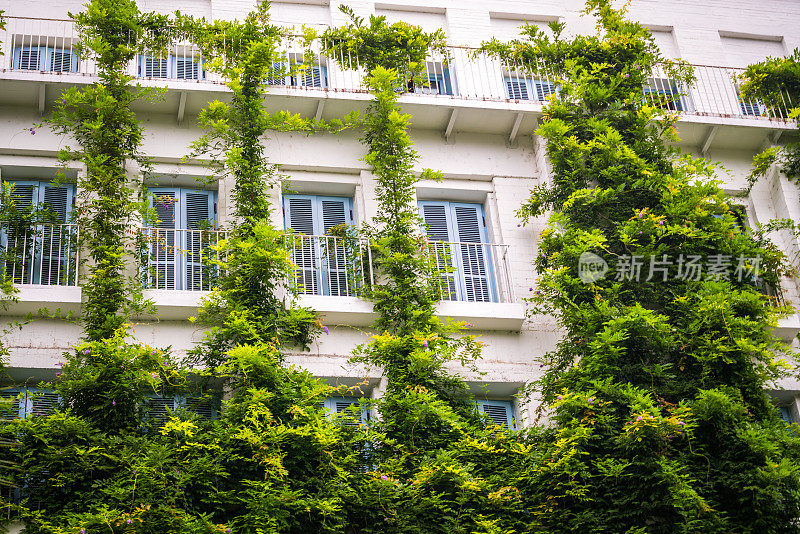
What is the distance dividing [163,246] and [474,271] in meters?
4.88

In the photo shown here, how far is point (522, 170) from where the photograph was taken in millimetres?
17656

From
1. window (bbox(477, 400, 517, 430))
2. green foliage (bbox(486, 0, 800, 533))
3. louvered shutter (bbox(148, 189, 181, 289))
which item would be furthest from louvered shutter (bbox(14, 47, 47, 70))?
window (bbox(477, 400, 517, 430))

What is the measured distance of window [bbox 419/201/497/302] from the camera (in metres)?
16.2

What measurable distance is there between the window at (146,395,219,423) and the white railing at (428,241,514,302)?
399cm

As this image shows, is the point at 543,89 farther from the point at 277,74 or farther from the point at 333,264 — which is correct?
the point at 333,264

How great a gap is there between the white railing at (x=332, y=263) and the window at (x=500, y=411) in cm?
254

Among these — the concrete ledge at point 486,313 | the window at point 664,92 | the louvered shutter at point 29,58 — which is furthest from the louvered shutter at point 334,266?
the window at point 664,92

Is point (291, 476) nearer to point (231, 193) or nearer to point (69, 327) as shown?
point (69, 327)

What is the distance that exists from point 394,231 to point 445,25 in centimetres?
539

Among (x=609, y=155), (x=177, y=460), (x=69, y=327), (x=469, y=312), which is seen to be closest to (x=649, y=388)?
(x=469, y=312)

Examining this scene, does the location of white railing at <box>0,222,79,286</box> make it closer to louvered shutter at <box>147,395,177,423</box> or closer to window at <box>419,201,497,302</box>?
louvered shutter at <box>147,395,177,423</box>

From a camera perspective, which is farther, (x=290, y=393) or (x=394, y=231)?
(x=394, y=231)

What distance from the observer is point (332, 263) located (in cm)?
1598

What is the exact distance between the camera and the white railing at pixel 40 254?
14750 millimetres
